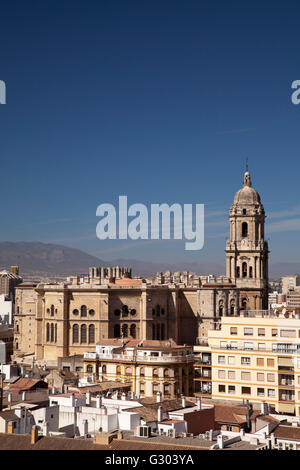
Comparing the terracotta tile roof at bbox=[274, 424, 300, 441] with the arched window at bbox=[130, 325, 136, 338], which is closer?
the terracotta tile roof at bbox=[274, 424, 300, 441]

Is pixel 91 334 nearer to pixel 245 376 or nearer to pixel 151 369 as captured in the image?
pixel 151 369

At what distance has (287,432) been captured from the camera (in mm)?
33281

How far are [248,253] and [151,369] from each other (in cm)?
3221

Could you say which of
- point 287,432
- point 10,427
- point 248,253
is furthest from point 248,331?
point 248,253

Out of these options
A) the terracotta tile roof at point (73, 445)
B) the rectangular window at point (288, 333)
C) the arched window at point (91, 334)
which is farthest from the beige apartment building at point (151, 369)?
the terracotta tile roof at point (73, 445)

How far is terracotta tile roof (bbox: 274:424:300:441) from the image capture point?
32469 millimetres

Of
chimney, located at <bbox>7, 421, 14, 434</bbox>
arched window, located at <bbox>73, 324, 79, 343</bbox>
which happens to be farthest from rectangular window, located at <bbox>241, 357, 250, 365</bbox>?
arched window, located at <bbox>73, 324, 79, 343</bbox>

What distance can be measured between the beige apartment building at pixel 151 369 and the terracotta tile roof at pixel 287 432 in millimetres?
16405

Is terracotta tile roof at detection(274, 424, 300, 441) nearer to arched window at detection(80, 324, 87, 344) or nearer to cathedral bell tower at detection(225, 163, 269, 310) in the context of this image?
arched window at detection(80, 324, 87, 344)

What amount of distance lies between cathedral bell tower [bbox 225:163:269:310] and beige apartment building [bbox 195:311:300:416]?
32641 millimetres

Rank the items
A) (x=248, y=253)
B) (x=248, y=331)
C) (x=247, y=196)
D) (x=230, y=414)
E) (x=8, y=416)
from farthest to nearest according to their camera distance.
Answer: (x=247, y=196)
(x=248, y=253)
(x=248, y=331)
(x=230, y=414)
(x=8, y=416)

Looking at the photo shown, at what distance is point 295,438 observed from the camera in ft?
105

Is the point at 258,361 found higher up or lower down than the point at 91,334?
lower down
